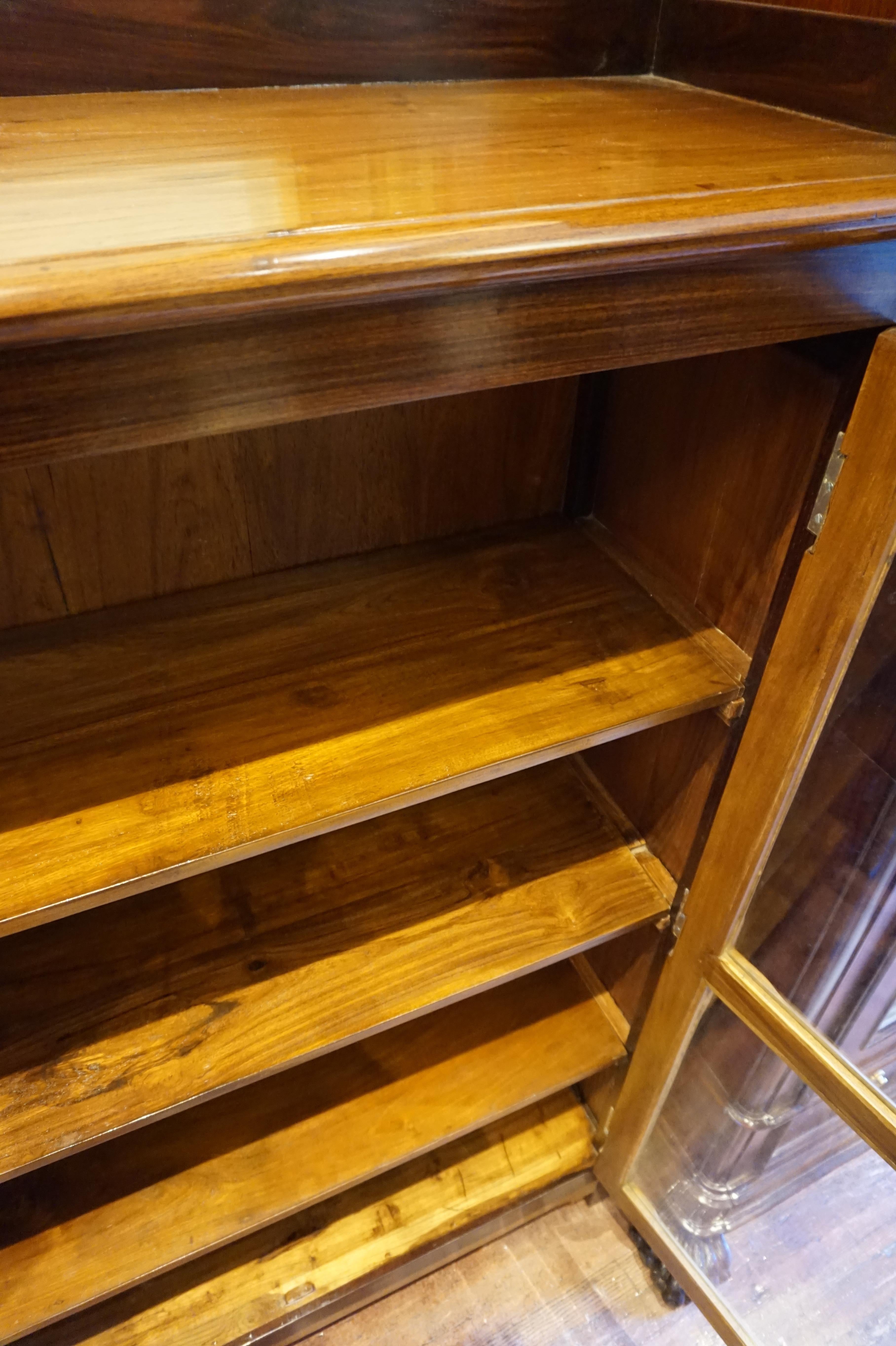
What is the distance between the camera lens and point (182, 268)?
1.20 ft

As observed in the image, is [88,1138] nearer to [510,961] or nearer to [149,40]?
[510,961]

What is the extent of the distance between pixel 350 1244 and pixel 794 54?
1.40m

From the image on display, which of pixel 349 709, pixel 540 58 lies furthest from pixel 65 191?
pixel 540 58

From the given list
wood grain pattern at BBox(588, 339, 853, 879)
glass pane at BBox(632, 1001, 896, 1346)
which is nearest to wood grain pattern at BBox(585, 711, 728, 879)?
wood grain pattern at BBox(588, 339, 853, 879)

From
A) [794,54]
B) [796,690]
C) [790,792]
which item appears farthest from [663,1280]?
[794,54]

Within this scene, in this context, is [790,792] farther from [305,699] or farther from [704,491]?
[305,699]

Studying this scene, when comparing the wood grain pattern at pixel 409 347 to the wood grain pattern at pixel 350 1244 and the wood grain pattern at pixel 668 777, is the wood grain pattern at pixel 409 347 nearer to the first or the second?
the wood grain pattern at pixel 668 777

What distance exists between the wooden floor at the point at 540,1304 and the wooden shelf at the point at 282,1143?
34 centimetres

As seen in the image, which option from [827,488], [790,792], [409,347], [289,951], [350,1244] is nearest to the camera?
[409,347]

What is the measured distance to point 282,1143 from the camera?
39.8 inches

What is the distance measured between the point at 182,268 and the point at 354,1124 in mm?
988

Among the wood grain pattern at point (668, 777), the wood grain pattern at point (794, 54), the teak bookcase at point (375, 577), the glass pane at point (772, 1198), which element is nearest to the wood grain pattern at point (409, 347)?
the teak bookcase at point (375, 577)

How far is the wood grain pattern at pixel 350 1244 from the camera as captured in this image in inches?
40.3

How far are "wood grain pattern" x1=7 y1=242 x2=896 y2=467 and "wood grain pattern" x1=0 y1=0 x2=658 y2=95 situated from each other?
1.24 feet
